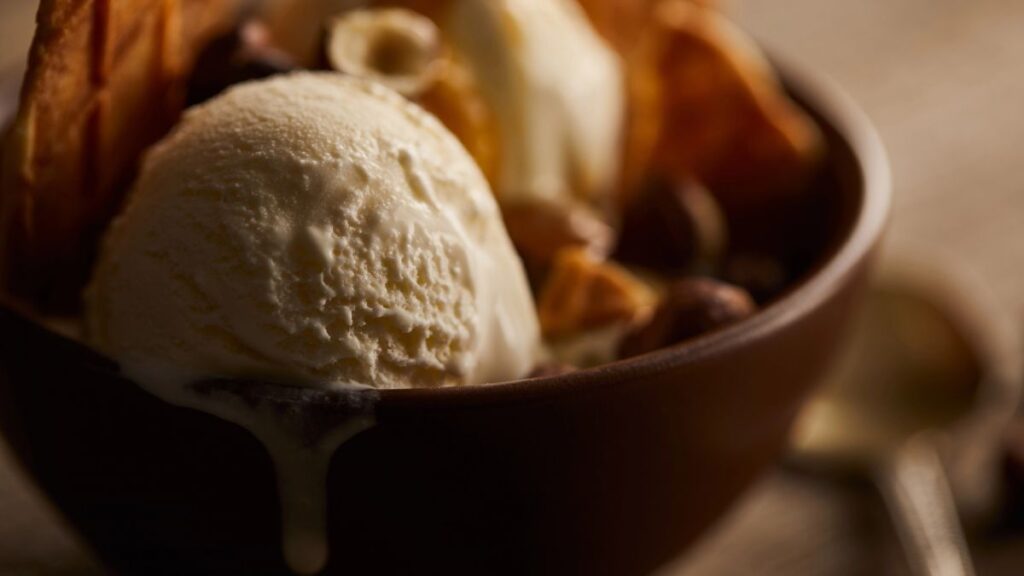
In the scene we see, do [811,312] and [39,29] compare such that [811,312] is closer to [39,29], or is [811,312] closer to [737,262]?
[737,262]

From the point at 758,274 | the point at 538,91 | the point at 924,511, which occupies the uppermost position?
the point at 538,91

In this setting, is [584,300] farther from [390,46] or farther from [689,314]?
[390,46]

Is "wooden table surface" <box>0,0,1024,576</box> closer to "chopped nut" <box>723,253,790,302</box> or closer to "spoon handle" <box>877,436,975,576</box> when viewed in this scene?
"spoon handle" <box>877,436,975,576</box>

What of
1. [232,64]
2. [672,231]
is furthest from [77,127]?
[672,231]

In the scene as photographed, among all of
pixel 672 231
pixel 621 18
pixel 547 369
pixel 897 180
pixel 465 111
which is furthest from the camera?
pixel 897 180

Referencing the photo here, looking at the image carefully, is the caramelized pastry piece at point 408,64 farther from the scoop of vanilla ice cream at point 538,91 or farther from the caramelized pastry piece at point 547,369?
the caramelized pastry piece at point 547,369

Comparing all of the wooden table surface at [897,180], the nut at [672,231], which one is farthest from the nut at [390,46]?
the wooden table surface at [897,180]

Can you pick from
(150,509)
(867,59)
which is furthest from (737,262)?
(867,59)

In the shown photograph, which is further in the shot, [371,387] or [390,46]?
[390,46]
